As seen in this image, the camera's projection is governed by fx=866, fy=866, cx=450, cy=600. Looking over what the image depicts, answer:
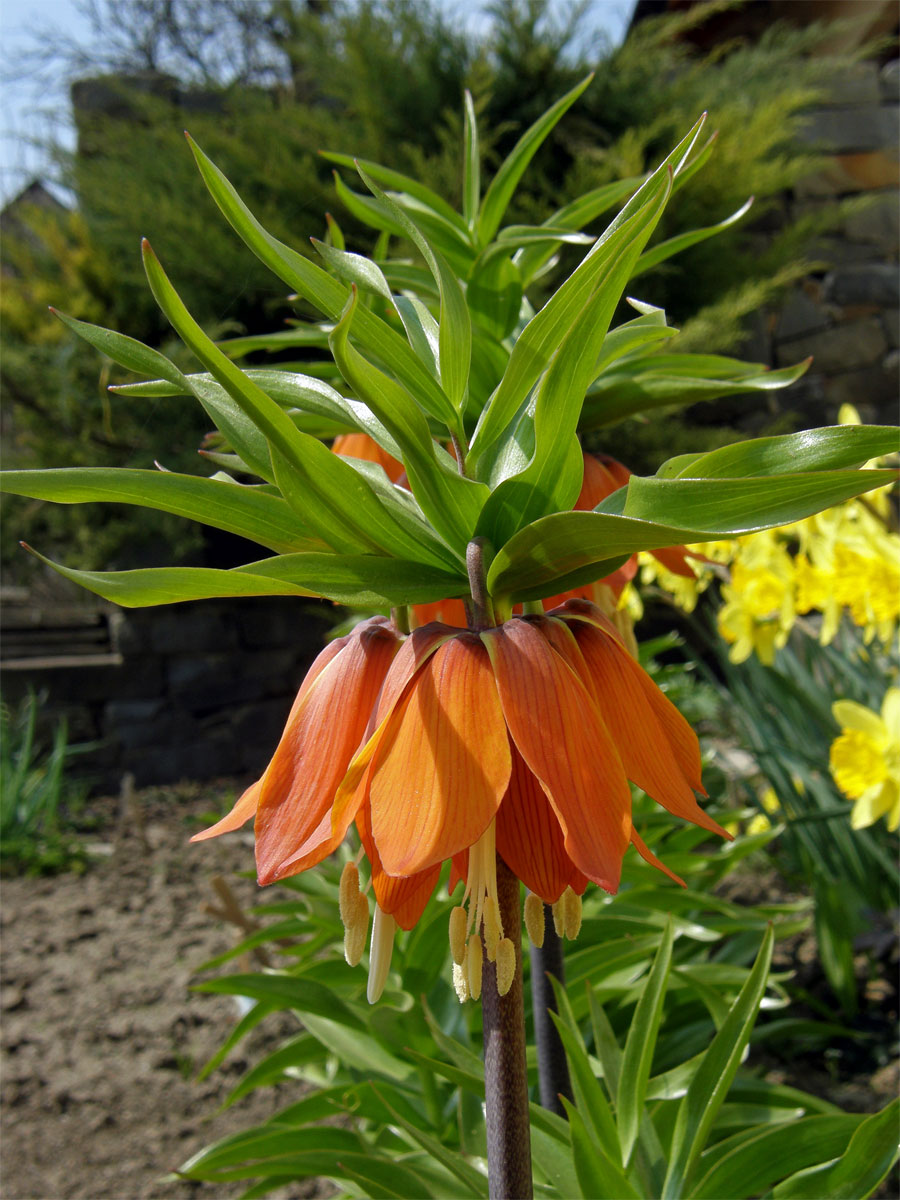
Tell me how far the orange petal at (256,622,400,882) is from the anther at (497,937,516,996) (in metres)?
0.12

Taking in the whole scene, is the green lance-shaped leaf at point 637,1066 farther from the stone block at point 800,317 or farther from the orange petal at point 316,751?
the stone block at point 800,317

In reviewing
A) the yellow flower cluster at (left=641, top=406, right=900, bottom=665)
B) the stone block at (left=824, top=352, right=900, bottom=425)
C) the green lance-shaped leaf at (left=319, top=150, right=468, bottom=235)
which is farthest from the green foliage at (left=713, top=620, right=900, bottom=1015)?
the stone block at (left=824, top=352, right=900, bottom=425)

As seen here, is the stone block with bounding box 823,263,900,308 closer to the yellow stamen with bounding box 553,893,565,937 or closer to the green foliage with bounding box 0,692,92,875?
the green foliage with bounding box 0,692,92,875

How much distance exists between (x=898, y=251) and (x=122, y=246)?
4.57m

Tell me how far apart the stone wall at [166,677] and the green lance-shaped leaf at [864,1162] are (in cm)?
354

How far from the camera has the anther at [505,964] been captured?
1.49 feet

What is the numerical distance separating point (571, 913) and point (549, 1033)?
274mm

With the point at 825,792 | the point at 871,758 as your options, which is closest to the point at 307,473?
the point at 871,758

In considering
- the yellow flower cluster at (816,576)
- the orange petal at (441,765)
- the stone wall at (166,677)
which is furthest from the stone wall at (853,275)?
the orange petal at (441,765)

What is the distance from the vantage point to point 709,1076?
67 cm

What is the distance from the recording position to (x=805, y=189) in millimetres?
5293

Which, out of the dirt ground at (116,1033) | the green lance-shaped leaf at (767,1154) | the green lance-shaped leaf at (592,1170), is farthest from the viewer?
the dirt ground at (116,1033)

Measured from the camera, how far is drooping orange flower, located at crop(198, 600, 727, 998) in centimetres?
42

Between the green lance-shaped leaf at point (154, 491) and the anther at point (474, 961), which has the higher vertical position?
the green lance-shaped leaf at point (154, 491)
